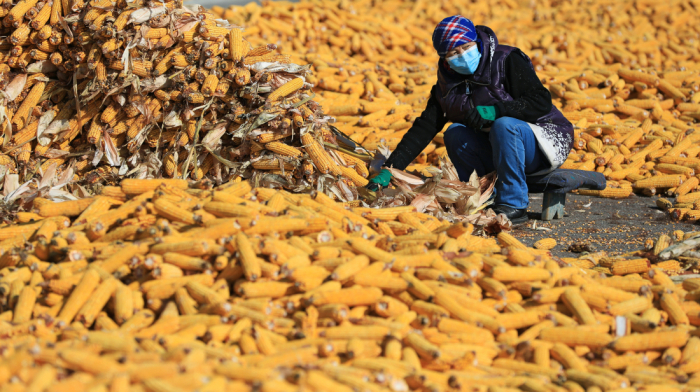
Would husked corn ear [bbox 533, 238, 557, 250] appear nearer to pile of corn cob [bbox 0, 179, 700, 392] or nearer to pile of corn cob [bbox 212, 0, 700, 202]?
pile of corn cob [bbox 0, 179, 700, 392]

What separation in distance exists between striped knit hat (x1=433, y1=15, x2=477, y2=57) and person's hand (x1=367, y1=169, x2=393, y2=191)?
1.22 m

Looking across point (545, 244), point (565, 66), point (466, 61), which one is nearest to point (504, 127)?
point (466, 61)

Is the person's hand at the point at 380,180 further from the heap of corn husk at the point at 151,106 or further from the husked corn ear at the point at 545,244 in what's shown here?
the husked corn ear at the point at 545,244

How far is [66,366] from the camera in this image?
2.72 meters

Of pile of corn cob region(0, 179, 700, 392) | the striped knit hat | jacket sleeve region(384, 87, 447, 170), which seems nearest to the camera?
pile of corn cob region(0, 179, 700, 392)

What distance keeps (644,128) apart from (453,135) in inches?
134

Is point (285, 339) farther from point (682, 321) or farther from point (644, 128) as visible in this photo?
point (644, 128)

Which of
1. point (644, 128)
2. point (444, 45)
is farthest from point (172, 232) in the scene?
point (644, 128)

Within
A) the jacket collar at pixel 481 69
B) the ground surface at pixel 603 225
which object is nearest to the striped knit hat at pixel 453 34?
the jacket collar at pixel 481 69

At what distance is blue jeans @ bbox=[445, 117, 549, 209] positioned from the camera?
5648mm

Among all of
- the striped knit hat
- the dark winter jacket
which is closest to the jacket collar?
the dark winter jacket

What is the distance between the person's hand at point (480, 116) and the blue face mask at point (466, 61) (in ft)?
1.13

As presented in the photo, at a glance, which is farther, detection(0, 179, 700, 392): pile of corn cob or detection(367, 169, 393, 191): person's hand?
detection(367, 169, 393, 191): person's hand

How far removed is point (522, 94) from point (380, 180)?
1.51 metres
